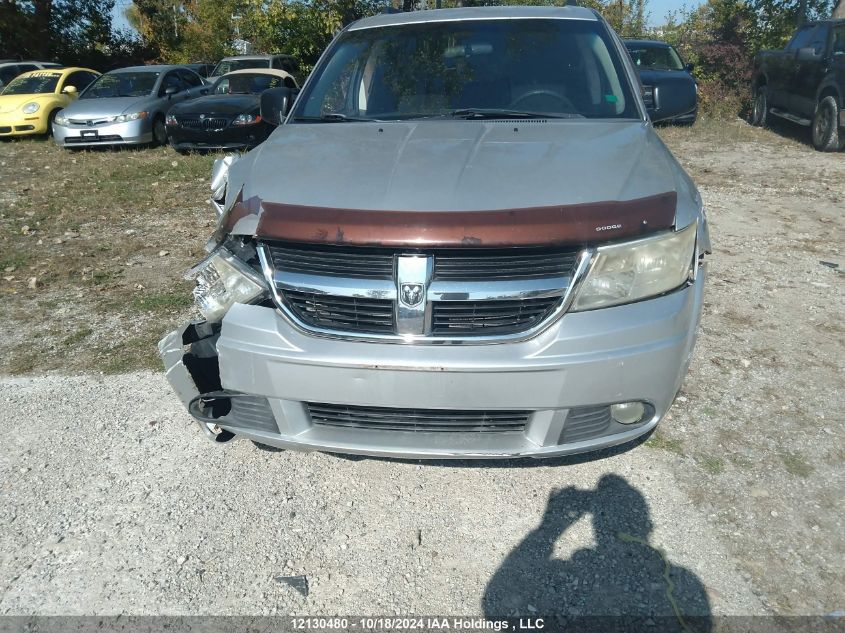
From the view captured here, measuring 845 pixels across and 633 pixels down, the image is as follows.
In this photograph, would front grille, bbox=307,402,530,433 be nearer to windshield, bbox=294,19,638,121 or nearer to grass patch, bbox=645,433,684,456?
grass patch, bbox=645,433,684,456

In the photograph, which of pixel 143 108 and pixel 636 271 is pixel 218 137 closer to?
pixel 143 108

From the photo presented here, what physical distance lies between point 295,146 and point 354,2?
12.2 m

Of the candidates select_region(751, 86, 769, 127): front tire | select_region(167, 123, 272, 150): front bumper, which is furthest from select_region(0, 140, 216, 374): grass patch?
select_region(751, 86, 769, 127): front tire

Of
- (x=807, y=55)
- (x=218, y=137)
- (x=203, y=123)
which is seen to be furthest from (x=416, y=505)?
(x=807, y=55)

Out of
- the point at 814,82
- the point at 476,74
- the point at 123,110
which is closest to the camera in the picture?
the point at 476,74

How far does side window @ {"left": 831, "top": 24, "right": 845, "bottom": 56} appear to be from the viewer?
1026cm

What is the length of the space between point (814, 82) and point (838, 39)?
2.15 feet

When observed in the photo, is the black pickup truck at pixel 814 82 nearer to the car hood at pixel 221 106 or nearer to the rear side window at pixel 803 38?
the rear side window at pixel 803 38

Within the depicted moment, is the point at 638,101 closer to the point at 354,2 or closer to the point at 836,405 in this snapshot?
the point at 836,405

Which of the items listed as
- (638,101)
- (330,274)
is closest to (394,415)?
(330,274)

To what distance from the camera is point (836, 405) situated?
3426 millimetres

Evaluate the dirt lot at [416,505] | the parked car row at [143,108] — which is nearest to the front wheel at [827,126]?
the dirt lot at [416,505]

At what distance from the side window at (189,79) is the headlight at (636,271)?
13242 millimetres

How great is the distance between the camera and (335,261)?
240 cm
